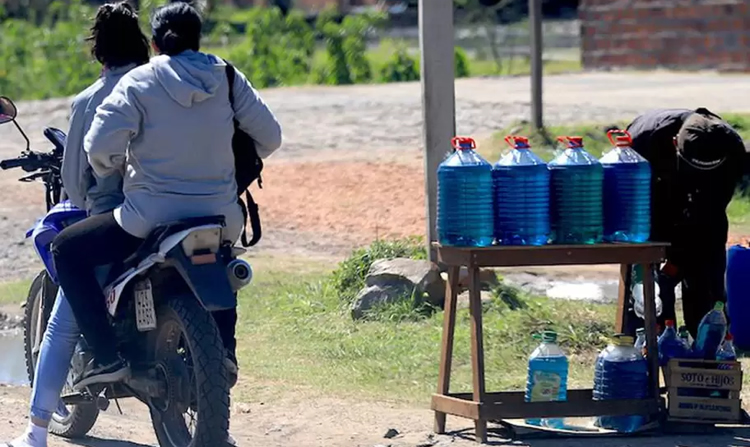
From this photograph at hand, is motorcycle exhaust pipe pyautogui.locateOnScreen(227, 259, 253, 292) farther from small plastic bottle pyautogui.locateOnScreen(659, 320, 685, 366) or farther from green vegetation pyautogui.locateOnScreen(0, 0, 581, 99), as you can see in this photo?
green vegetation pyautogui.locateOnScreen(0, 0, 581, 99)

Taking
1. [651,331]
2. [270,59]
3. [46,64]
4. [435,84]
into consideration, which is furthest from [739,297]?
[46,64]

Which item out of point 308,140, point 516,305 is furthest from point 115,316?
point 308,140

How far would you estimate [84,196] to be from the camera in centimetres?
564

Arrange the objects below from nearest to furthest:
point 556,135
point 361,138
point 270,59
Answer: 1. point 556,135
2. point 361,138
3. point 270,59

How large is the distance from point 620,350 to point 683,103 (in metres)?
12.6

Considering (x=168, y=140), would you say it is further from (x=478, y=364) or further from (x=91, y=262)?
(x=478, y=364)

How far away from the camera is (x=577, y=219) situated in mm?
5852

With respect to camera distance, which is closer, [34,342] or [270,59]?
[34,342]

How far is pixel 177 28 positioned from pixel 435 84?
11.5 feet

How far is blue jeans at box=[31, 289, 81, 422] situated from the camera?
222 inches

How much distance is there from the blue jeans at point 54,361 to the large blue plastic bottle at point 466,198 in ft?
5.18

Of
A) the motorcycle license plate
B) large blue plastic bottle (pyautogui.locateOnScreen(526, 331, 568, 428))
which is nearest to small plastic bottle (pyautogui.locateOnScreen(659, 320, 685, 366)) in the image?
large blue plastic bottle (pyautogui.locateOnScreen(526, 331, 568, 428))

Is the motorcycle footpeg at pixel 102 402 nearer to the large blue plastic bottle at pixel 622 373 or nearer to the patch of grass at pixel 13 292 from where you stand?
the large blue plastic bottle at pixel 622 373

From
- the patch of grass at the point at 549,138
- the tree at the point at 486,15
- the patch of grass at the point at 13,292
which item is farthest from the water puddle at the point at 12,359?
the tree at the point at 486,15
